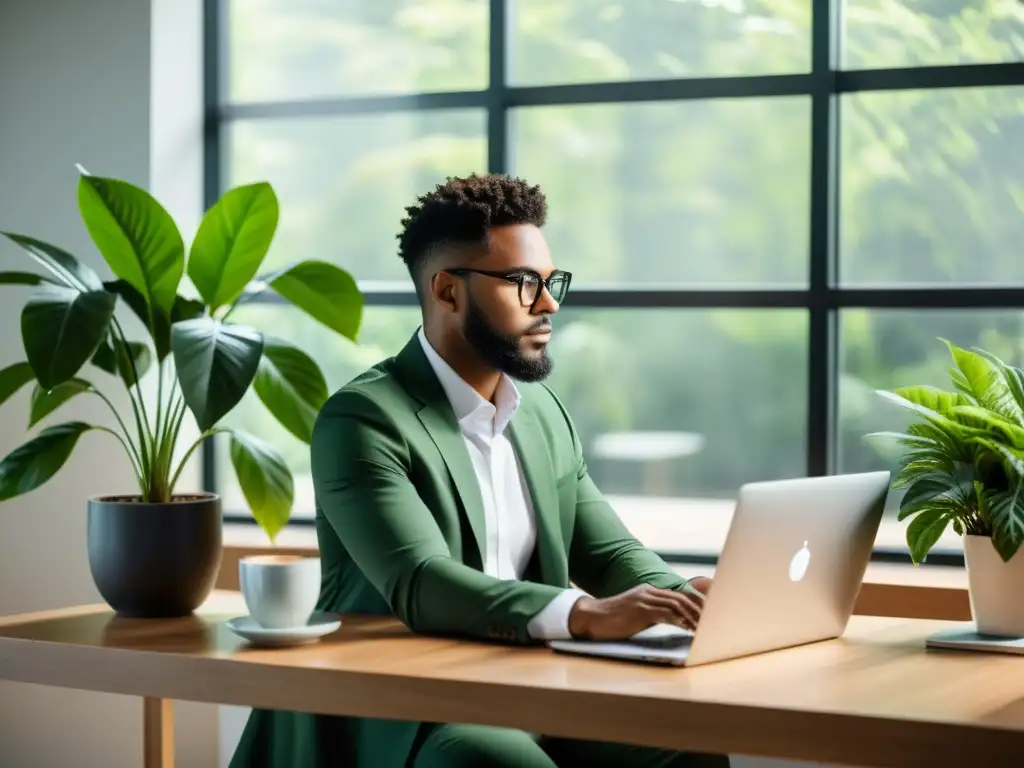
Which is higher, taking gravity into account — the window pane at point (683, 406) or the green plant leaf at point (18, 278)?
the green plant leaf at point (18, 278)

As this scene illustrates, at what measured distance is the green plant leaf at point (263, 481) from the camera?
9.76 feet

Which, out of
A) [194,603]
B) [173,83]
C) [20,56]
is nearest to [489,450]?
[194,603]

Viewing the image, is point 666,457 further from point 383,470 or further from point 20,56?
point 20,56

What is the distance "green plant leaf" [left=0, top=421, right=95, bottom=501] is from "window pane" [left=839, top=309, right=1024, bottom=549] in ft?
5.69

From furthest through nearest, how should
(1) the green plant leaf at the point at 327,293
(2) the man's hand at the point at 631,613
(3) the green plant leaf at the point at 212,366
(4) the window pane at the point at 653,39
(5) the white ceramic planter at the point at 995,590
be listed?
(4) the window pane at the point at 653,39 < (1) the green plant leaf at the point at 327,293 < (3) the green plant leaf at the point at 212,366 < (5) the white ceramic planter at the point at 995,590 < (2) the man's hand at the point at 631,613

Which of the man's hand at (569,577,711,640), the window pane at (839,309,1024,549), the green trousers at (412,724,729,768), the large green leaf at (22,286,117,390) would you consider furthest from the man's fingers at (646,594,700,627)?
the window pane at (839,309,1024,549)

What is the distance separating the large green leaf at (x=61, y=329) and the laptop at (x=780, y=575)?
3.21ft

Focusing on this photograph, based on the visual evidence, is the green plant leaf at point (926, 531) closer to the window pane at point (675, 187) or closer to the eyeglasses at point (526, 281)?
the eyeglasses at point (526, 281)

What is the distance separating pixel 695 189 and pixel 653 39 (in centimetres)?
38

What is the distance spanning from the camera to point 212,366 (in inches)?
95.4

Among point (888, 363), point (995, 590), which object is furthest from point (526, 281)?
point (888, 363)

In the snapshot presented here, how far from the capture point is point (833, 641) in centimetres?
211

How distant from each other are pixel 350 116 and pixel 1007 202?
1676 millimetres

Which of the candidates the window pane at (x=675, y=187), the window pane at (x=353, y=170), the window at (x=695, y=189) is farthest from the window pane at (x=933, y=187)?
the window pane at (x=353, y=170)
